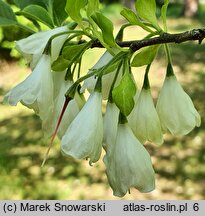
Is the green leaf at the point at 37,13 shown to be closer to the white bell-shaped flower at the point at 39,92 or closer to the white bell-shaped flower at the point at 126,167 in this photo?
the white bell-shaped flower at the point at 39,92

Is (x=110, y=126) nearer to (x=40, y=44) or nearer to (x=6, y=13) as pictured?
(x=40, y=44)

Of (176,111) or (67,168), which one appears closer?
(176,111)

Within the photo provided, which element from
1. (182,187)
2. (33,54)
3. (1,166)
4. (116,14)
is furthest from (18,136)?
(116,14)

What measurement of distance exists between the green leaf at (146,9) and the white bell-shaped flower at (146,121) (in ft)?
0.56

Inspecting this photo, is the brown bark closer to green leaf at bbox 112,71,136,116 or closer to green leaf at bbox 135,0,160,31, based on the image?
green leaf at bbox 135,0,160,31

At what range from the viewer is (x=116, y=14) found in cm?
1414

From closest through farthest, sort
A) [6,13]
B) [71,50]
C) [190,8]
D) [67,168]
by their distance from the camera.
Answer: [71,50] → [6,13] → [67,168] → [190,8]

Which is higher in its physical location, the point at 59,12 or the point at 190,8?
the point at 59,12

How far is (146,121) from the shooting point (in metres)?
0.97

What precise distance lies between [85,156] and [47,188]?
3.25 m

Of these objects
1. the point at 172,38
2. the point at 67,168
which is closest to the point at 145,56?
the point at 172,38

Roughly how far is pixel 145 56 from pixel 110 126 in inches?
6.4

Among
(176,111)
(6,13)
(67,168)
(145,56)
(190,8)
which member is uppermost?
(6,13)

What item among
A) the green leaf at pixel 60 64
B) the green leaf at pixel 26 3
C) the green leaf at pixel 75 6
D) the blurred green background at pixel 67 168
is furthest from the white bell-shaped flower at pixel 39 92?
the blurred green background at pixel 67 168
